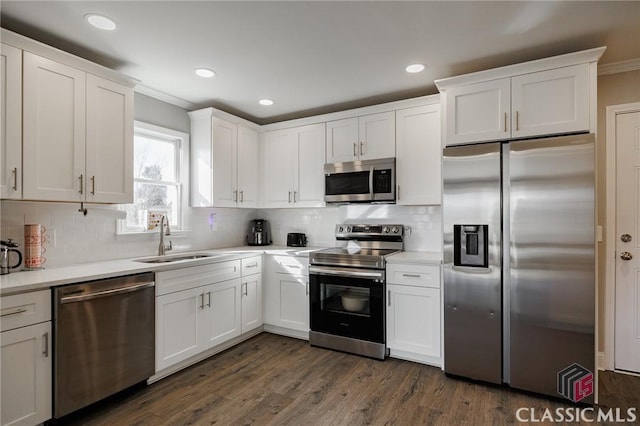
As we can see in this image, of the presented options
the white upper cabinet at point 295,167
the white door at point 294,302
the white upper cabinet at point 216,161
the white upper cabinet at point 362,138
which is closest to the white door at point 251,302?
the white door at point 294,302

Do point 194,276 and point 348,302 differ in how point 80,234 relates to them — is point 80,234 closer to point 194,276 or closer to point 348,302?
point 194,276

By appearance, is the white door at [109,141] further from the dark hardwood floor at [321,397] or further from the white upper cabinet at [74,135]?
the dark hardwood floor at [321,397]

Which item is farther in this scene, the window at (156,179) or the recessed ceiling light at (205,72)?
A: the window at (156,179)

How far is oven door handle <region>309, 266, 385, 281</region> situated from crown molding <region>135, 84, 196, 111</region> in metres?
2.14

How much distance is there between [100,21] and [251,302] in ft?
8.71

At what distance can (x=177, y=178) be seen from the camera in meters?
3.62

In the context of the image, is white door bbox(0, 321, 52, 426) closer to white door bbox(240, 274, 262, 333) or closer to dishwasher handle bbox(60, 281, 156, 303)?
dishwasher handle bbox(60, 281, 156, 303)

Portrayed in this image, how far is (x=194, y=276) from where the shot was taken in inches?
115

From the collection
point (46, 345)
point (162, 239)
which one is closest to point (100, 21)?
point (162, 239)

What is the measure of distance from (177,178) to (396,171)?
89.3 inches

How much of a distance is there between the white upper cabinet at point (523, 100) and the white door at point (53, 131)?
2734 mm

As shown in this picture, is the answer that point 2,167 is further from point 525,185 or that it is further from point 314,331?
point 525,185

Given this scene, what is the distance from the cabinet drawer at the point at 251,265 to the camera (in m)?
3.49

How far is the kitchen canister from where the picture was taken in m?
2.35
